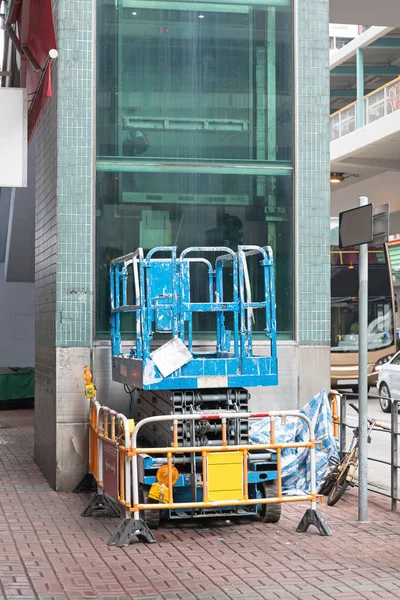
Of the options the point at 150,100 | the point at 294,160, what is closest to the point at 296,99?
the point at 294,160

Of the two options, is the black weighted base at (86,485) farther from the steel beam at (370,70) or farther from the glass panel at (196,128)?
the steel beam at (370,70)

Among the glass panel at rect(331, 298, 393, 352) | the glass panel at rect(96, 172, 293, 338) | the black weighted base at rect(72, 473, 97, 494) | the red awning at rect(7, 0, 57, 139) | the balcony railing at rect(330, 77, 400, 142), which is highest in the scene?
the balcony railing at rect(330, 77, 400, 142)

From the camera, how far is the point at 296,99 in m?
11.3

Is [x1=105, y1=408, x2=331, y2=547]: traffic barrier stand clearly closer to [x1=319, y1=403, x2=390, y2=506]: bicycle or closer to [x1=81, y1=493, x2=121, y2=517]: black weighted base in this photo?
[x1=81, y1=493, x2=121, y2=517]: black weighted base

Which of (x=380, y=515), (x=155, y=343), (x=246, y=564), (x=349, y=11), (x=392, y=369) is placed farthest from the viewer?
(x=392, y=369)

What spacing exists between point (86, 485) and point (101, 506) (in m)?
1.49

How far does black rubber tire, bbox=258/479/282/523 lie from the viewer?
8922 mm

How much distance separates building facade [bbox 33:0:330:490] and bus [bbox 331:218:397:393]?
583 inches

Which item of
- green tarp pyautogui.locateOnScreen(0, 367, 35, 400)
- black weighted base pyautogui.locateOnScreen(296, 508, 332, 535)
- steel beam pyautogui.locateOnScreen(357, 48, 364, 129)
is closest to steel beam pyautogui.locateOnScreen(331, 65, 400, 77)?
steel beam pyautogui.locateOnScreen(357, 48, 364, 129)

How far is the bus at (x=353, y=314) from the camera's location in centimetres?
2603

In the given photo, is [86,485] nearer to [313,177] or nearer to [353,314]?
[313,177]

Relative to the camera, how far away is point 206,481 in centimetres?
826

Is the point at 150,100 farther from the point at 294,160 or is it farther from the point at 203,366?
the point at 203,366

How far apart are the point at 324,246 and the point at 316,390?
166cm
